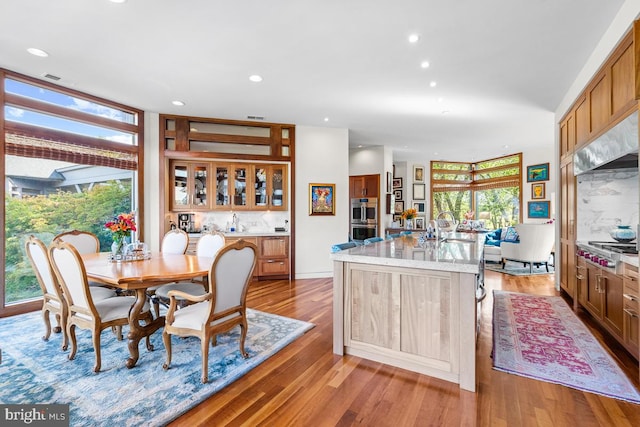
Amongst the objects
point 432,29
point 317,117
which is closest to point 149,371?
point 432,29

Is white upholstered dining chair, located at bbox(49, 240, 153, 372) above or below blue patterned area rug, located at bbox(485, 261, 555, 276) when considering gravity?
above

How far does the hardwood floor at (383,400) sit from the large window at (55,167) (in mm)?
3525

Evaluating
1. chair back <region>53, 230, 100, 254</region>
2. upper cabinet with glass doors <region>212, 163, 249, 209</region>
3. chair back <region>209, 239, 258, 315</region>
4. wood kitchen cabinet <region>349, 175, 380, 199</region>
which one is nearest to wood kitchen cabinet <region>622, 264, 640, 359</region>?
chair back <region>209, 239, 258, 315</region>

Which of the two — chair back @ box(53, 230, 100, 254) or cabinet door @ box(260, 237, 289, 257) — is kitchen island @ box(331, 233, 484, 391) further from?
chair back @ box(53, 230, 100, 254)

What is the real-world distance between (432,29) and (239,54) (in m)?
1.87

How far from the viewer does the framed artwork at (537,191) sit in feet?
25.4

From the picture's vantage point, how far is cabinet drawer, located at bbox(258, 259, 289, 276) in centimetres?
520

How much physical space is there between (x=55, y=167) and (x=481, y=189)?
10.3 meters

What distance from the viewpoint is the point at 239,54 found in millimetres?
3033

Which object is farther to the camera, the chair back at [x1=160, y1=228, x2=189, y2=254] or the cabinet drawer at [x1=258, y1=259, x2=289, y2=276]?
the cabinet drawer at [x1=258, y1=259, x2=289, y2=276]

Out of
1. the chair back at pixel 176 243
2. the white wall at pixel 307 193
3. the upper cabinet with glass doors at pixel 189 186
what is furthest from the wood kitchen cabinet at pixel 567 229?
the upper cabinet with glass doors at pixel 189 186

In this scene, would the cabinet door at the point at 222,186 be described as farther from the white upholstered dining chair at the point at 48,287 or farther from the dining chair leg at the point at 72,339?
the dining chair leg at the point at 72,339

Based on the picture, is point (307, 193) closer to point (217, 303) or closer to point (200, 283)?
point (200, 283)

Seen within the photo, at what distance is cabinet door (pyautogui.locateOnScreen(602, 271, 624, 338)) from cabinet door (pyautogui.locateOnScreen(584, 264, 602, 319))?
0.10 metres
